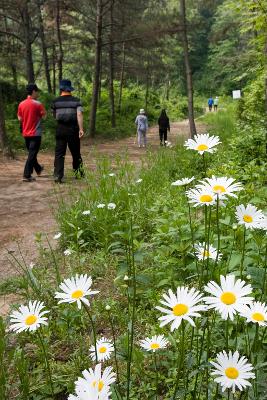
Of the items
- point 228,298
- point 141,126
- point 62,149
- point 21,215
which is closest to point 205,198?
point 228,298

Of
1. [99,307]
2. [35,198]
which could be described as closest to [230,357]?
→ [99,307]

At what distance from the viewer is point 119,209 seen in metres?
4.52

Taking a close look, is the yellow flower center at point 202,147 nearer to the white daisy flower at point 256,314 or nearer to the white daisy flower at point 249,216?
the white daisy flower at point 249,216

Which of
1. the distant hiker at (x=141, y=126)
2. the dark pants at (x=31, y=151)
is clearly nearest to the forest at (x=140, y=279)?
the dark pants at (x=31, y=151)

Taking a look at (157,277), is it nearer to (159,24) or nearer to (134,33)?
(159,24)

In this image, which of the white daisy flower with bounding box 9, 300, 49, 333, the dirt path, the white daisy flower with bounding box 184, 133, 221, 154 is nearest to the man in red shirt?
the dirt path

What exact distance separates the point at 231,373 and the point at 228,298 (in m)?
0.22

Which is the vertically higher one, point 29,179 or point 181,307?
point 29,179

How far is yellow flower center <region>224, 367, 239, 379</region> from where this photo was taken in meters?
1.15

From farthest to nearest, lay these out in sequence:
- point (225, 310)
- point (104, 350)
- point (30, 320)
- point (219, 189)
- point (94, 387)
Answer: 1. point (104, 350)
2. point (219, 189)
3. point (30, 320)
4. point (225, 310)
5. point (94, 387)

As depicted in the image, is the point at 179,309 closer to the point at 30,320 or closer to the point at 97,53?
the point at 30,320

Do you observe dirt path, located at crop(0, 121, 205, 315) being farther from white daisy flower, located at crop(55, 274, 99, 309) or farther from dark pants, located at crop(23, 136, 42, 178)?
white daisy flower, located at crop(55, 274, 99, 309)

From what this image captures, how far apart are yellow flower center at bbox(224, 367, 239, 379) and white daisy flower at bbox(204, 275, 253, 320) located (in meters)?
0.16

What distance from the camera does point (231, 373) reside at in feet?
3.81
